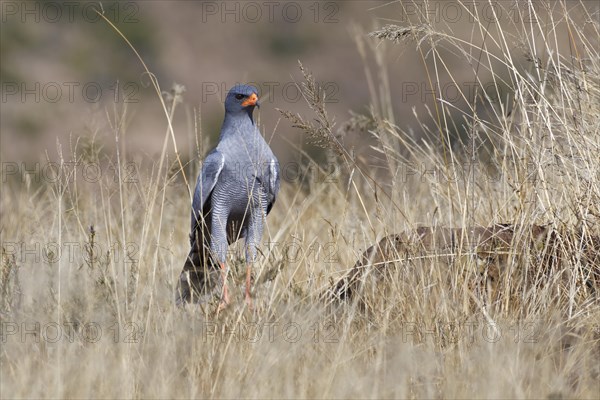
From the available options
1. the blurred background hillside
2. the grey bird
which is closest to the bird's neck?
the grey bird

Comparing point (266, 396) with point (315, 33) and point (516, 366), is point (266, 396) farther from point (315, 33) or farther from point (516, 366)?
point (315, 33)

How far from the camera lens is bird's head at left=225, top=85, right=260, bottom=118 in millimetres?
5574

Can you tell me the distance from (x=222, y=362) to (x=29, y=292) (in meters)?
0.93

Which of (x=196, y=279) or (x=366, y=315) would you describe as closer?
(x=366, y=315)

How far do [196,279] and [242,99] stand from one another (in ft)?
3.14

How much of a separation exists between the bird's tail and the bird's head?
2.31 ft

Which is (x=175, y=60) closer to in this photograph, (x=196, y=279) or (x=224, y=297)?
(x=196, y=279)

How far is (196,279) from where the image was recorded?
533 centimetres

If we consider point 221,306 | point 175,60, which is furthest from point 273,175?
point 175,60

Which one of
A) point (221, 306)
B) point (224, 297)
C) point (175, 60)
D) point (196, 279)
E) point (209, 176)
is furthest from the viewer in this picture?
point (175, 60)

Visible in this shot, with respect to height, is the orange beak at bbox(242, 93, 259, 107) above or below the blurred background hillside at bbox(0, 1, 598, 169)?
below

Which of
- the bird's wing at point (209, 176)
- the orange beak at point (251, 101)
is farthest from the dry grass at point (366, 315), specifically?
the orange beak at point (251, 101)

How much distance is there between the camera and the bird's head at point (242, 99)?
5.57m

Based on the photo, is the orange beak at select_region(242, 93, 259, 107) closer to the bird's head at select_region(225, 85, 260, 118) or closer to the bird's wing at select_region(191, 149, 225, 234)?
the bird's head at select_region(225, 85, 260, 118)
